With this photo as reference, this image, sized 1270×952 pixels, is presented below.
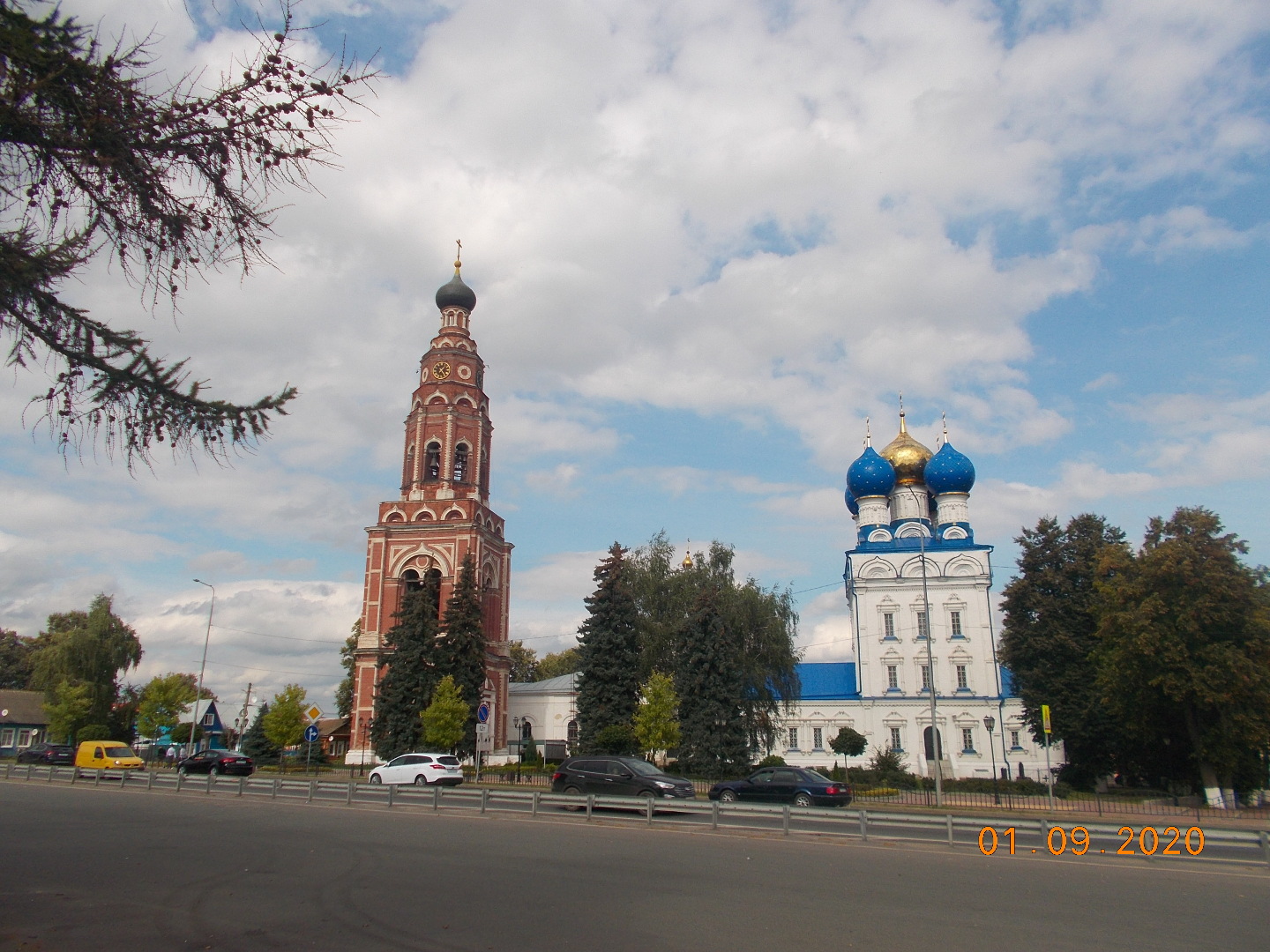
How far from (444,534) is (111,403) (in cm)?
4004

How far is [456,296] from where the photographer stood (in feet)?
172

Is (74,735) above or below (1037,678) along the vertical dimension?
below

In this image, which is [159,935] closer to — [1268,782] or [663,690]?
[663,690]

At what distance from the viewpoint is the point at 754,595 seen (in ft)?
147

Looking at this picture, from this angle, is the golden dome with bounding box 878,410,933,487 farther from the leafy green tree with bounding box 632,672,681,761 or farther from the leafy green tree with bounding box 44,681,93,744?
the leafy green tree with bounding box 44,681,93,744

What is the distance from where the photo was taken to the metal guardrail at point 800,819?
47.3ft

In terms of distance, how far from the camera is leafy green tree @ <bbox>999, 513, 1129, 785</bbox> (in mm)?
37281

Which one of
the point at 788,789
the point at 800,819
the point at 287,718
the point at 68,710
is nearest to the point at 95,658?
the point at 68,710

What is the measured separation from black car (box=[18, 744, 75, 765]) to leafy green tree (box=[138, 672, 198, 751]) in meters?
6.17

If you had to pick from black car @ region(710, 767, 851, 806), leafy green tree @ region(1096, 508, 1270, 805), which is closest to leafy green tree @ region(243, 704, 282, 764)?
black car @ region(710, 767, 851, 806)

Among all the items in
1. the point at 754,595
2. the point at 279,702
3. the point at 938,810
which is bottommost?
the point at 938,810

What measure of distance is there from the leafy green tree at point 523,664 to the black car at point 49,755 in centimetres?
3902

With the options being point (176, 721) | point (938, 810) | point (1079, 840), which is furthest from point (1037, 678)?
point (176, 721)
